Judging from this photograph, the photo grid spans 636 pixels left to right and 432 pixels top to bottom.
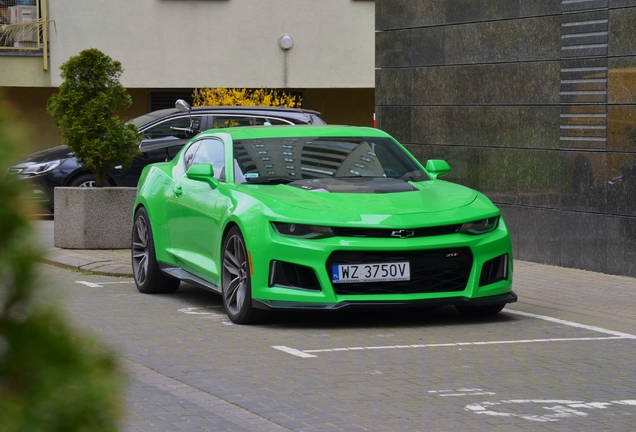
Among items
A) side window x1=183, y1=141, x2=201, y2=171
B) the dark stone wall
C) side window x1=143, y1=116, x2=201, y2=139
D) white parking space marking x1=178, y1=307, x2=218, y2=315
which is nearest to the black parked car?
side window x1=143, y1=116, x2=201, y2=139

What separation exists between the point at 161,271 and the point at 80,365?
8.85 meters

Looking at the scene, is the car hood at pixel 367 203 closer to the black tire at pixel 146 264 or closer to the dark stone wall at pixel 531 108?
the black tire at pixel 146 264

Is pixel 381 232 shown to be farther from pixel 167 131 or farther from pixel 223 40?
pixel 223 40

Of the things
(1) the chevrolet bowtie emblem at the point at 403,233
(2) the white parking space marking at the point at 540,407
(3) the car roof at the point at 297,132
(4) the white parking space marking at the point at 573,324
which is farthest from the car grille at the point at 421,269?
(2) the white parking space marking at the point at 540,407

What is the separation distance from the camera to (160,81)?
87.4 ft

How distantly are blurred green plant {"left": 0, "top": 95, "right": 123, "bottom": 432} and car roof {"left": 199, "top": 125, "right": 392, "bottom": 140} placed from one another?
8041mm

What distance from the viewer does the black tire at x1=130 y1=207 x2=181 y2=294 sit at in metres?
10.6

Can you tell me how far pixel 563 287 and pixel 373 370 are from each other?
4515mm

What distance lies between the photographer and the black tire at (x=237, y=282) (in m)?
8.58

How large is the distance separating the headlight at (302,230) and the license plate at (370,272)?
24 cm

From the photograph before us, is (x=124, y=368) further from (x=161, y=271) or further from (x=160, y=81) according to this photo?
(x=160, y=81)

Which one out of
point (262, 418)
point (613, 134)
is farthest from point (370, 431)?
point (613, 134)

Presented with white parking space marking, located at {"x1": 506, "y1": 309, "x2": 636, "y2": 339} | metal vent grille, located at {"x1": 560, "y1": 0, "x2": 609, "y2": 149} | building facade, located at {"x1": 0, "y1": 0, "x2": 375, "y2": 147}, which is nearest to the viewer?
white parking space marking, located at {"x1": 506, "y1": 309, "x2": 636, "y2": 339}

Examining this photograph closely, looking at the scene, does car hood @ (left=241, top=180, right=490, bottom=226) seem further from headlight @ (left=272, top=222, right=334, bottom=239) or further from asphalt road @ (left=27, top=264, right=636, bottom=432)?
asphalt road @ (left=27, top=264, right=636, bottom=432)
